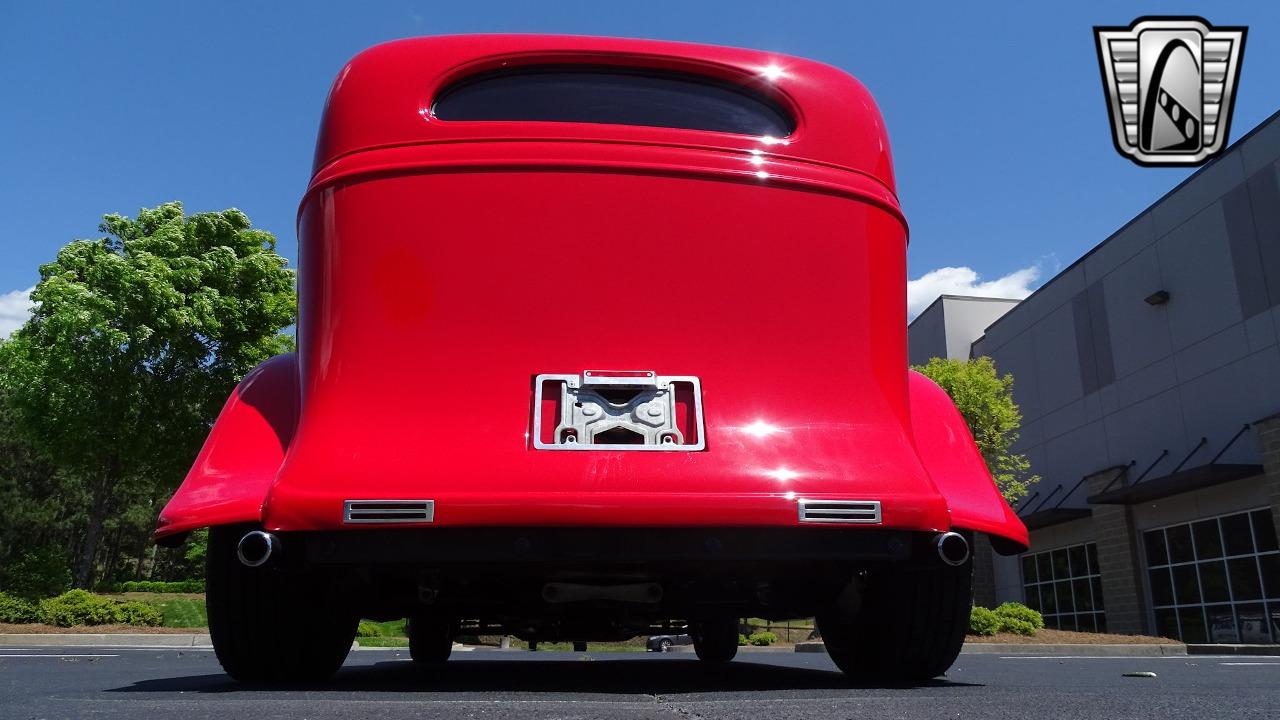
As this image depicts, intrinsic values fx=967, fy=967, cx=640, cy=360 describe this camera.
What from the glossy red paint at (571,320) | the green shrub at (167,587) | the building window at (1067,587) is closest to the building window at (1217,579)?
the building window at (1067,587)

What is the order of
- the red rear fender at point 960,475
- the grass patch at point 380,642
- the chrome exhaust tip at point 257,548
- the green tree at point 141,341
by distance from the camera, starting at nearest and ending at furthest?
the chrome exhaust tip at point 257,548
the red rear fender at point 960,475
the grass patch at point 380,642
the green tree at point 141,341

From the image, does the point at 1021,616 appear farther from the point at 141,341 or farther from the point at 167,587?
the point at 167,587

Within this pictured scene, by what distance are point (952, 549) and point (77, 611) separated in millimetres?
17735

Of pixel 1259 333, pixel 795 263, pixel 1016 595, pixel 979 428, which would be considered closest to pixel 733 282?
pixel 795 263

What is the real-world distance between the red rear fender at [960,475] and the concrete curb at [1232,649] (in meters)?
14.6

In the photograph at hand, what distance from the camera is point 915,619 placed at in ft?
11.6

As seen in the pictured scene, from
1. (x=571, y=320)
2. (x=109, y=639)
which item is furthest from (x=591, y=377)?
(x=109, y=639)

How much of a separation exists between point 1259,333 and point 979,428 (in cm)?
828

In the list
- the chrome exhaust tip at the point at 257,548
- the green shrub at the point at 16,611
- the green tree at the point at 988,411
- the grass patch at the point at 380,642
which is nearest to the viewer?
the chrome exhaust tip at the point at 257,548

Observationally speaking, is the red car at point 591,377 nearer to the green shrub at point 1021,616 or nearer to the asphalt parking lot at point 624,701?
the asphalt parking lot at point 624,701

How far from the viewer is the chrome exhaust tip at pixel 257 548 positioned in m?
2.74

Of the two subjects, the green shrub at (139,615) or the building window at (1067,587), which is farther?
the building window at (1067,587)

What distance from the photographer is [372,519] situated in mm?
2785

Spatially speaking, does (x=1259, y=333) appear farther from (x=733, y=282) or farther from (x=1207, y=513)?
(x=733, y=282)
